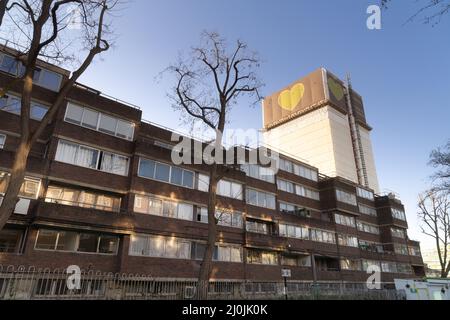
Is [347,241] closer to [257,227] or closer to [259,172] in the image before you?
[257,227]

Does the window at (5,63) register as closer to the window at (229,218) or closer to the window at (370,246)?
the window at (229,218)

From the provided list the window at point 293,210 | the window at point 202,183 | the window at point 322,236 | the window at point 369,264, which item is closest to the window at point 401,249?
the window at point 369,264

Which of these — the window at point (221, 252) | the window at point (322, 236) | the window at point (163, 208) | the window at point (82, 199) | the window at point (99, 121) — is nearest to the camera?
the window at point (82, 199)

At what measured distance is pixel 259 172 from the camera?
116 ft

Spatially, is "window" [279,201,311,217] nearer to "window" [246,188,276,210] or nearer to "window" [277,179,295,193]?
"window" [277,179,295,193]

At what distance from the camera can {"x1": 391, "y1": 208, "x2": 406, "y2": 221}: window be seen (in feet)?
174

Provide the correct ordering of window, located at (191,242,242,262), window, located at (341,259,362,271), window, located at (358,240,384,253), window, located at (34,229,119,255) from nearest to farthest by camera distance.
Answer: window, located at (34,229,119,255), window, located at (191,242,242,262), window, located at (341,259,362,271), window, located at (358,240,384,253)

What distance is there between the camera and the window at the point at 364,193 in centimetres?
5094

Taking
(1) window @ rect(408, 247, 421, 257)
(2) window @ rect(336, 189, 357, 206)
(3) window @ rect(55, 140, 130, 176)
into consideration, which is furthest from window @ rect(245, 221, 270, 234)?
(1) window @ rect(408, 247, 421, 257)

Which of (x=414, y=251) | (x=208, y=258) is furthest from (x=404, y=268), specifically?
(x=208, y=258)

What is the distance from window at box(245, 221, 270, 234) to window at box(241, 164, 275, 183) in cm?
494

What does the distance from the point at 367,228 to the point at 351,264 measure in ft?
33.7

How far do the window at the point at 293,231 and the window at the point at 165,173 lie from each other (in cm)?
1314
